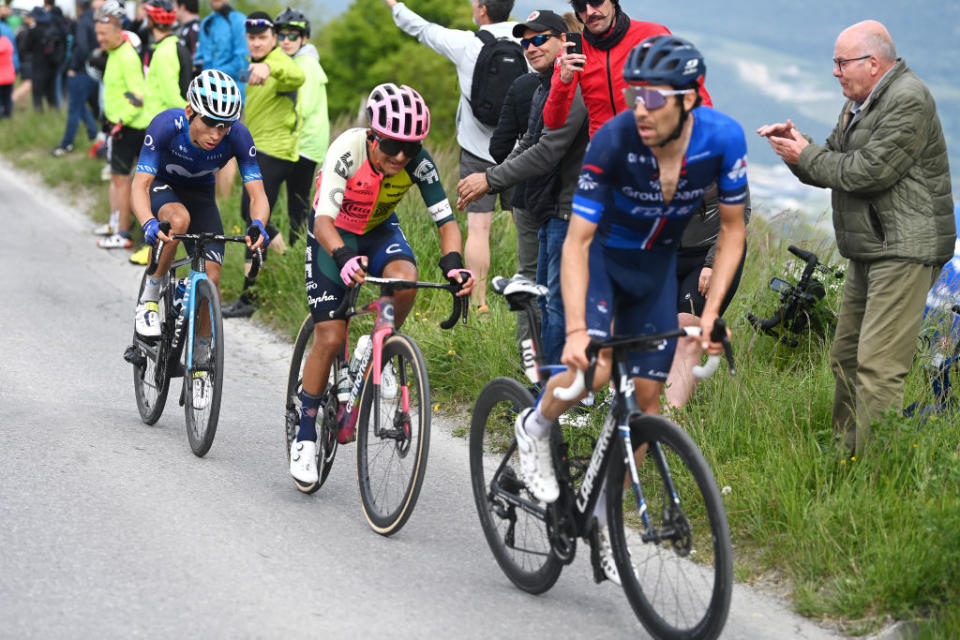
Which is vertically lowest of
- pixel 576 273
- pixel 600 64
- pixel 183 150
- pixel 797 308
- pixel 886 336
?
pixel 797 308

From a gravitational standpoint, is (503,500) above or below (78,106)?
above

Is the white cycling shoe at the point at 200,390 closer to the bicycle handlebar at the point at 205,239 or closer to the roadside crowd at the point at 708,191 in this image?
the bicycle handlebar at the point at 205,239

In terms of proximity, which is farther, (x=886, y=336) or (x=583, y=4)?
(x=583, y=4)

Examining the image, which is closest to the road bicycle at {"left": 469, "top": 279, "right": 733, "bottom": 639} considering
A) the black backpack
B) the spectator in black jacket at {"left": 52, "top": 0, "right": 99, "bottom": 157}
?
the black backpack

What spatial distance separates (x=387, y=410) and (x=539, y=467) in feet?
3.55

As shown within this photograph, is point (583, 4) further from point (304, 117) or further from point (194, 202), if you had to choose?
point (304, 117)

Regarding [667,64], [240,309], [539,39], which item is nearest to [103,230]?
[240,309]

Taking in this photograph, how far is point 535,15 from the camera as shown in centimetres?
694

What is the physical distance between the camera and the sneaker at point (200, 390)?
6762 millimetres

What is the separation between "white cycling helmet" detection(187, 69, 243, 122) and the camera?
691 centimetres

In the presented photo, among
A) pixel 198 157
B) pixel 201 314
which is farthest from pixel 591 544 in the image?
pixel 198 157

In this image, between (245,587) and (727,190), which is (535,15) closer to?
(727,190)

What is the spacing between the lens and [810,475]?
5.54 m

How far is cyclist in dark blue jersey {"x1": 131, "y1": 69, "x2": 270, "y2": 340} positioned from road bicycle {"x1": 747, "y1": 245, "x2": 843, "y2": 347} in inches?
127
